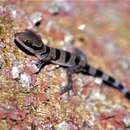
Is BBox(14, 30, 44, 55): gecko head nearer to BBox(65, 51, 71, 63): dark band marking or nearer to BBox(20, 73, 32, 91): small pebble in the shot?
BBox(20, 73, 32, 91): small pebble

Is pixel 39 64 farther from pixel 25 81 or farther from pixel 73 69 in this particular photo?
pixel 73 69

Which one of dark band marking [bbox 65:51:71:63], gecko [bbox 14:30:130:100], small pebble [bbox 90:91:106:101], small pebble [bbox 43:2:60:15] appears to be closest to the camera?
gecko [bbox 14:30:130:100]

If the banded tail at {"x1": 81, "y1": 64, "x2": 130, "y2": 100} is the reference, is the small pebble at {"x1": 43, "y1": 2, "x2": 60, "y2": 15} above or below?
above

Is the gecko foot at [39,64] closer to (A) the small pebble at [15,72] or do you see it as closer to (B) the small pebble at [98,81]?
(A) the small pebble at [15,72]

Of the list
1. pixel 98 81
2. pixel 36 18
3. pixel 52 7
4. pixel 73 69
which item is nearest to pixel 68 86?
pixel 73 69

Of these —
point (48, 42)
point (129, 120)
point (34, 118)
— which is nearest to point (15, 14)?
point (48, 42)

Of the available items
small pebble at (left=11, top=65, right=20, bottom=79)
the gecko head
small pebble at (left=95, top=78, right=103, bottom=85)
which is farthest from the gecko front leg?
small pebble at (left=11, top=65, right=20, bottom=79)
